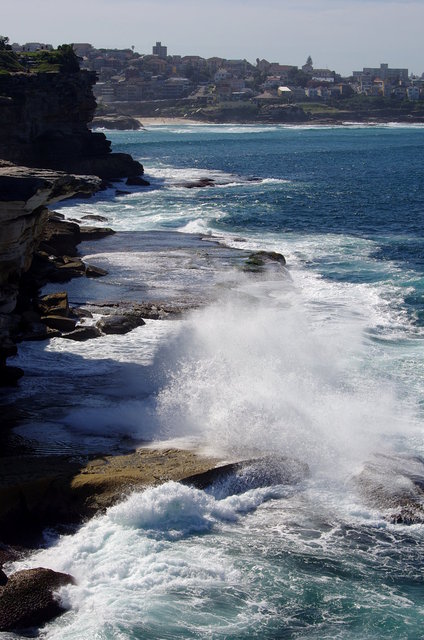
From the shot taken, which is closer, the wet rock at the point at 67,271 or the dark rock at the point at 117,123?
the wet rock at the point at 67,271

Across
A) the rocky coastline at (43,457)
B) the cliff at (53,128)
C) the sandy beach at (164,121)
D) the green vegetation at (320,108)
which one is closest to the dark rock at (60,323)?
the rocky coastline at (43,457)

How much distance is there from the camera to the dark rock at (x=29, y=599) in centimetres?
1194

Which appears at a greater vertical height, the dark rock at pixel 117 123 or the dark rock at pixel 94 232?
the dark rock at pixel 117 123

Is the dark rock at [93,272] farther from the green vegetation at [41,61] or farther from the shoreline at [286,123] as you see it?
the shoreline at [286,123]

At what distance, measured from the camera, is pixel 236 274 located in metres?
32.2

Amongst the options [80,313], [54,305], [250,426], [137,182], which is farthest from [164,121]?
[250,426]

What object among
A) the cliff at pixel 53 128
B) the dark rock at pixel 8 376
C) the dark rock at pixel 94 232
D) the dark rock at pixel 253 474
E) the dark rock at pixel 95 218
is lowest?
the dark rock at pixel 253 474

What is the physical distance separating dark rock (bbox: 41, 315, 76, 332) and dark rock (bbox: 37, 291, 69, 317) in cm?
58

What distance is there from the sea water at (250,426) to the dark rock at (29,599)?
0.22 metres

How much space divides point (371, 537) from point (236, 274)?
1862 centimetres

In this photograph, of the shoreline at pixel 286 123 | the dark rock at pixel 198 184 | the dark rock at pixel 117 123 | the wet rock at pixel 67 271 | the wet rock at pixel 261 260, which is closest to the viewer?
the wet rock at pixel 67 271

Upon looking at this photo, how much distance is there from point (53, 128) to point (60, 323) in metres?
43.3

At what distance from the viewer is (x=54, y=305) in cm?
2586

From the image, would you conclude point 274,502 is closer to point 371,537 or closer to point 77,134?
point 371,537
